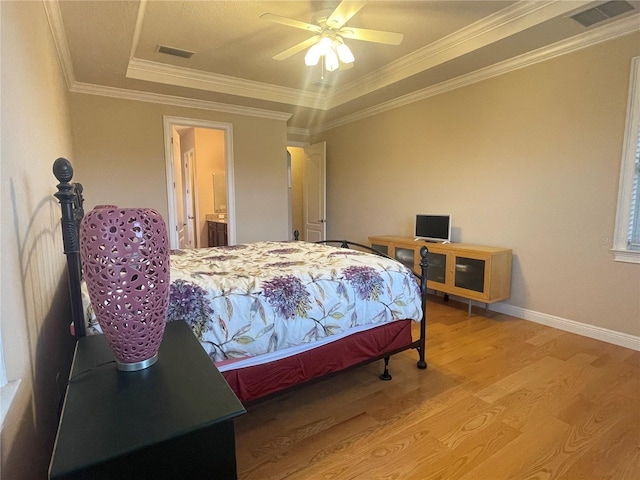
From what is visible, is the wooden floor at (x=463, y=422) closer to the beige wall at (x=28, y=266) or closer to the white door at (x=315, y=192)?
the beige wall at (x=28, y=266)

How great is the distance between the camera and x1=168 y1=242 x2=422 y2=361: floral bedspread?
1666 mm

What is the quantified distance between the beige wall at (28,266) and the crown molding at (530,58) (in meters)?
3.65

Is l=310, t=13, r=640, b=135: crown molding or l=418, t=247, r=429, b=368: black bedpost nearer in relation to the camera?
l=418, t=247, r=429, b=368: black bedpost

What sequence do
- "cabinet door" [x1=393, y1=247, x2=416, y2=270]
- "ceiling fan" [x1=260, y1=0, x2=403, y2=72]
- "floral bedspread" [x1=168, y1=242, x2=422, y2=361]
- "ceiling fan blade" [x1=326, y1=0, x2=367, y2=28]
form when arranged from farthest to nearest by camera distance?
"cabinet door" [x1=393, y1=247, x2=416, y2=270], "ceiling fan" [x1=260, y1=0, x2=403, y2=72], "ceiling fan blade" [x1=326, y1=0, x2=367, y2=28], "floral bedspread" [x1=168, y1=242, x2=422, y2=361]

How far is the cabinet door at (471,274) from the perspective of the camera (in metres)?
3.32

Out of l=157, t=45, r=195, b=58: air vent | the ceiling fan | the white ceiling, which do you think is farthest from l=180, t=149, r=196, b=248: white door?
the ceiling fan

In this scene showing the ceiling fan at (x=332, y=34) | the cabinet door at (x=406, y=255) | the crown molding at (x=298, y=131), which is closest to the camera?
the ceiling fan at (x=332, y=34)

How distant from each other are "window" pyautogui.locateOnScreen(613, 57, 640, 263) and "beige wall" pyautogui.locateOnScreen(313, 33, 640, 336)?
49 mm

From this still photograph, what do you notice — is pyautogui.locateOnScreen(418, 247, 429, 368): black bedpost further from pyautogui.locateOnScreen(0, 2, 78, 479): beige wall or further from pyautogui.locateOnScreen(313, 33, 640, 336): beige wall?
pyautogui.locateOnScreen(0, 2, 78, 479): beige wall

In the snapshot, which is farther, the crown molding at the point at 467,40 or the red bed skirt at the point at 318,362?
the crown molding at the point at 467,40

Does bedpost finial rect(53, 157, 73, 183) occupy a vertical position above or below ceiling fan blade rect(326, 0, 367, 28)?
below

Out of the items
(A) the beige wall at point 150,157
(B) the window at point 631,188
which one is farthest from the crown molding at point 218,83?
(B) the window at point 631,188

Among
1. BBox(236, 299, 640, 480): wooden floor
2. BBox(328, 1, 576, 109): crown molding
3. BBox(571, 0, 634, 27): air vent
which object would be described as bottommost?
BBox(236, 299, 640, 480): wooden floor

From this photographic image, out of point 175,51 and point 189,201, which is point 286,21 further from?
point 189,201
